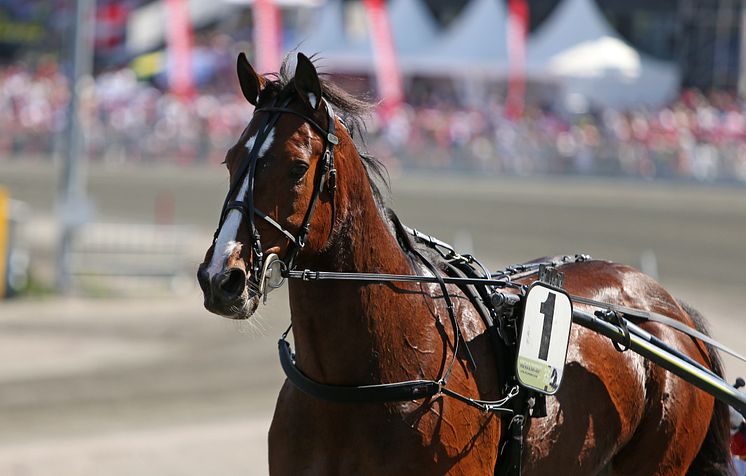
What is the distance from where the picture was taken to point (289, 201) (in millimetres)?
3307

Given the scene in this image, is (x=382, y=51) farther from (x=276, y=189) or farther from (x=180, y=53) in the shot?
(x=276, y=189)

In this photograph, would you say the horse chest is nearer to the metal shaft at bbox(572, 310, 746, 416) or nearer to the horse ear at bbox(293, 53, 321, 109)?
the metal shaft at bbox(572, 310, 746, 416)

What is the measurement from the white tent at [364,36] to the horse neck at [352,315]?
29736mm

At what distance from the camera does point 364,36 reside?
3416cm

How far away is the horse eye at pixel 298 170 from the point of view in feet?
10.9

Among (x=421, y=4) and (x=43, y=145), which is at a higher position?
(x=421, y=4)

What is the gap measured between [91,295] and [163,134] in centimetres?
1705

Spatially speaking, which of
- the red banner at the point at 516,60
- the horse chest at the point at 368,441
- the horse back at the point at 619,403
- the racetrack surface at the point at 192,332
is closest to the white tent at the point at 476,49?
the red banner at the point at 516,60

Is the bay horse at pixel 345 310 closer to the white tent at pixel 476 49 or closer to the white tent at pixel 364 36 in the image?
the white tent at pixel 476 49

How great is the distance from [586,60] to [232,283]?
30297 mm

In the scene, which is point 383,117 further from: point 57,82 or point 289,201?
point 289,201

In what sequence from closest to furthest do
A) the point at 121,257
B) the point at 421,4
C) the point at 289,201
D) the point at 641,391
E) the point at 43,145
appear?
the point at 289,201, the point at 641,391, the point at 121,257, the point at 43,145, the point at 421,4

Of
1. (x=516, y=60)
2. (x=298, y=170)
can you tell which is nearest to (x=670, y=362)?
(x=298, y=170)

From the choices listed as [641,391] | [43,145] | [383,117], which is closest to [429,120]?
[383,117]
